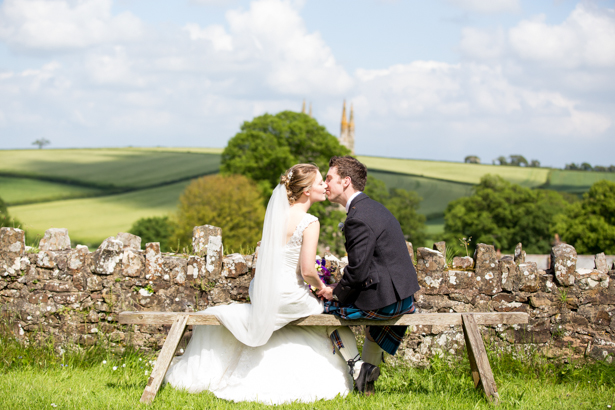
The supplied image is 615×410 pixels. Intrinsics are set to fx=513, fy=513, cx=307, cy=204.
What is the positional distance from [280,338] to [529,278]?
115 inches

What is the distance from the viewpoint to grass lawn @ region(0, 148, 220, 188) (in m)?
83.0

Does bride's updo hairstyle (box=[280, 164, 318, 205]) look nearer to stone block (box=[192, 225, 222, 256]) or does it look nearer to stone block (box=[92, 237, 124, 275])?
stone block (box=[192, 225, 222, 256])

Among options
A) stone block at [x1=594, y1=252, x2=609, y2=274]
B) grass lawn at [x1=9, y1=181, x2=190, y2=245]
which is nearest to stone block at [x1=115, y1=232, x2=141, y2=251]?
stone block at [x1=594, y1=252, x2=609, y2=274]

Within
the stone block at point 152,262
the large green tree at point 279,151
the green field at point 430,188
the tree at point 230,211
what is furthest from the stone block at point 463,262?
the green field at point 430,188

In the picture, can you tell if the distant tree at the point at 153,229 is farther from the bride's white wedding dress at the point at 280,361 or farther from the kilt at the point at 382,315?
the kilt at the point at 382,315

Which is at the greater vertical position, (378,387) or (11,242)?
(11,242)

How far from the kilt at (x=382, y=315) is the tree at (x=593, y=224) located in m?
42.9

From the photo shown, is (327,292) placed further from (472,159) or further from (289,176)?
(472,159)

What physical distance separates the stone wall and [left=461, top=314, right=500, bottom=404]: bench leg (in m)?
1.03

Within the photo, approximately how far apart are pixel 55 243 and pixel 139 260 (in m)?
1.59

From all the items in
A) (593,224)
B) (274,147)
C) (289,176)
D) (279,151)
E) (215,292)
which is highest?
(274,147)

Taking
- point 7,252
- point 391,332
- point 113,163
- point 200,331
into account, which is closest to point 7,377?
point 7,252

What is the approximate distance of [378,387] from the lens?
207 inches

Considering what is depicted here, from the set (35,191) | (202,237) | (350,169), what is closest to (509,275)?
(350,169)
